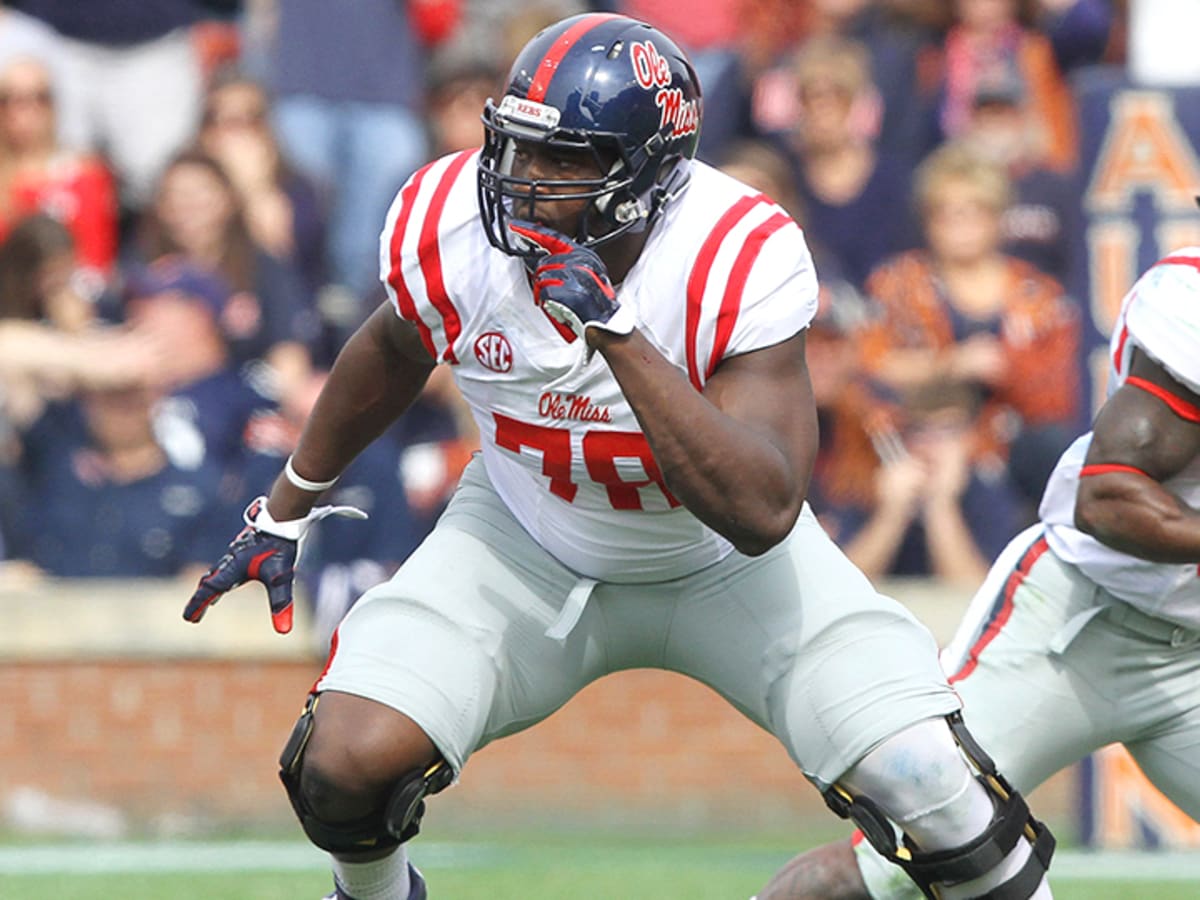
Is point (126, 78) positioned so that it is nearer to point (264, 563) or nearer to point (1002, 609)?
point (264, 563)

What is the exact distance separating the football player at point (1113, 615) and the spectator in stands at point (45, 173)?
478 cm

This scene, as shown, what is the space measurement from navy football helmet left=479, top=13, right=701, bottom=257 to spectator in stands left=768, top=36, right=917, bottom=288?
14.1 ft

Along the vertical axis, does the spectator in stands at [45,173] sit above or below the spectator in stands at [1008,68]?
below

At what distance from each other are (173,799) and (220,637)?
644 millimetres

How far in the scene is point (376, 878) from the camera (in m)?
4.19

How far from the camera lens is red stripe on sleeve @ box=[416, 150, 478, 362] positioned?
4.10 meters

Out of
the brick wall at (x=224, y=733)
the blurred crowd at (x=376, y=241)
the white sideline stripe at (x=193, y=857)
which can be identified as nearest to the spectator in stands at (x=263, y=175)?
the blurred crowd at (x=376, y=241)

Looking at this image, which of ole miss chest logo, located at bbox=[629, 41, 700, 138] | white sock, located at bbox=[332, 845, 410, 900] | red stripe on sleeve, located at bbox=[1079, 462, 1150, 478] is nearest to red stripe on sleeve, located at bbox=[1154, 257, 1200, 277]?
red stripe on sleeve, located at bbox=[1079, 462, 1150, 478]

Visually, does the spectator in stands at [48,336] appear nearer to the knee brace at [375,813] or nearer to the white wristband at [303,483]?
the white wristband at [303,483]

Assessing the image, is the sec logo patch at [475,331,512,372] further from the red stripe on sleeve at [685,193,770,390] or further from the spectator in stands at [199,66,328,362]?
the spectator in stands at [199,66,328,362]

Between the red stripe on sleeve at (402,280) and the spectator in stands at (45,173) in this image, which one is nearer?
the red stripe on sleeve at (402,280)

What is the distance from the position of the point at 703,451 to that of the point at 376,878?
46.7 inches

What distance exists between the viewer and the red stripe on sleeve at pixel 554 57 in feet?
13.0

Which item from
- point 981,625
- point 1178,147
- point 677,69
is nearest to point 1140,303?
point 981,625
